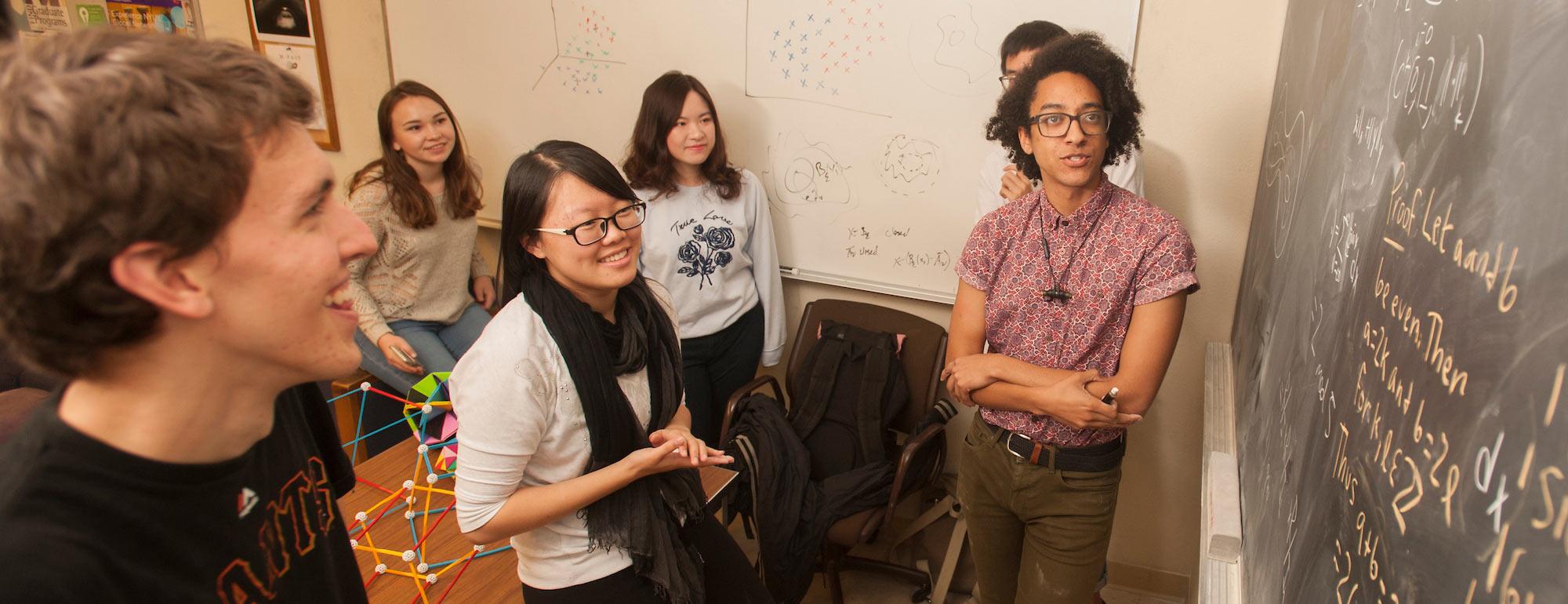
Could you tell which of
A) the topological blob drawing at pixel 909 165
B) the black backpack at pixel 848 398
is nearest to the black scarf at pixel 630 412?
the black backpack at pixel 848 398

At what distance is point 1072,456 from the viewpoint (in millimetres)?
1755

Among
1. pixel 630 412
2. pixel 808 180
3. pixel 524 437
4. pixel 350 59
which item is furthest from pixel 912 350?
pixel 350 59

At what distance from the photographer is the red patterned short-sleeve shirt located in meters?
1.61

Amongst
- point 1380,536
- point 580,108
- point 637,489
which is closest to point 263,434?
point 637,489

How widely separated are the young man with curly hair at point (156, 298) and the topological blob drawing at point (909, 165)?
84.0 inches

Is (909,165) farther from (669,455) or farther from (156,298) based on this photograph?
(156,298)

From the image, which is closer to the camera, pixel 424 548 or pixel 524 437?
pixel 524 437

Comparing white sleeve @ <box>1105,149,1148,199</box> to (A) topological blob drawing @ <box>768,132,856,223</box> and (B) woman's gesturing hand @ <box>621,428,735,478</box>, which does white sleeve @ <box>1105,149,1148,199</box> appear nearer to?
(A) topological blob drawing @ <box>768,132,856,223</box>

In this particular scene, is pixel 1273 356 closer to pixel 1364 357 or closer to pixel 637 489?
pixel 1364 357

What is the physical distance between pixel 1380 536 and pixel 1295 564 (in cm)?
30

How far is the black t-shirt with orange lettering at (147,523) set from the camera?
0.65m

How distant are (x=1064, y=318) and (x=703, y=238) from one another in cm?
139

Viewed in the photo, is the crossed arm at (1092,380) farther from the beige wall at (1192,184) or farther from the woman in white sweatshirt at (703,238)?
the woman in white sweatshirt at (703,238)

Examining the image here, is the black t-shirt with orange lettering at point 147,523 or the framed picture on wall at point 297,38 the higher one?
the framed picture on wall at point 297,38
